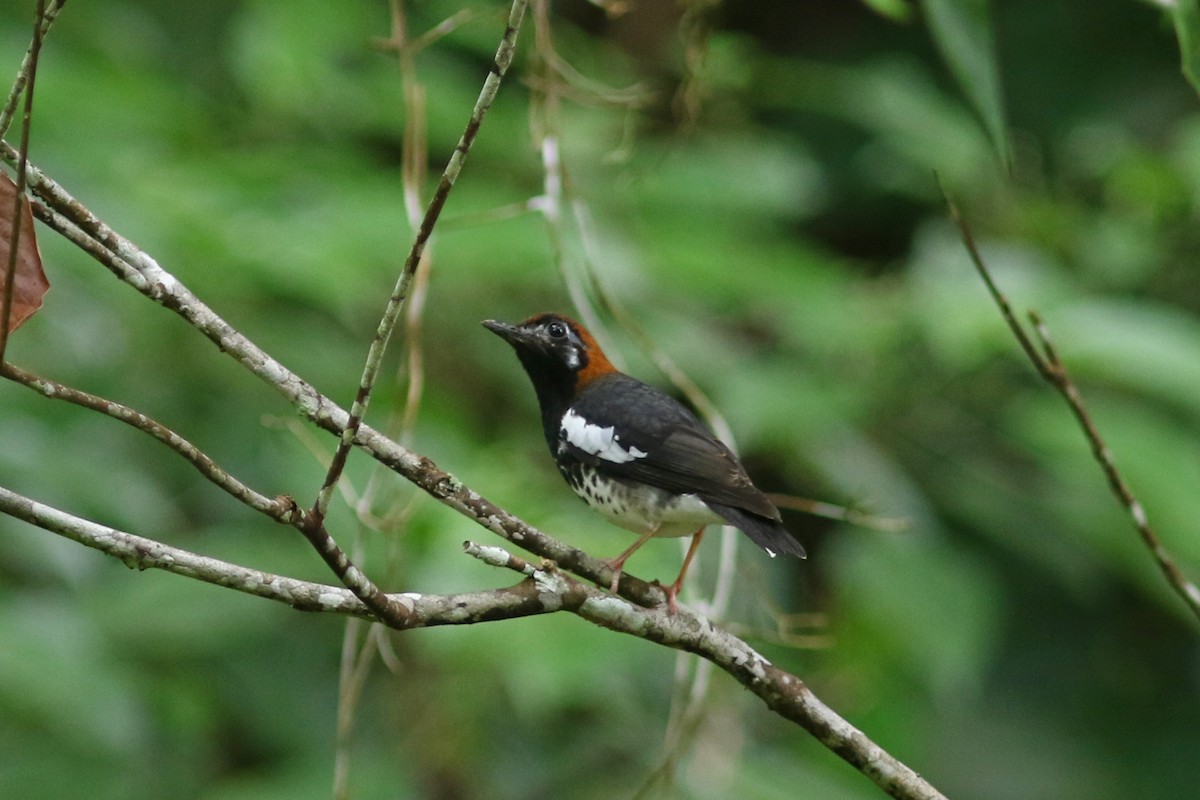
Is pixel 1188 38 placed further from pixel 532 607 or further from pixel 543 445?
pixel 543 445

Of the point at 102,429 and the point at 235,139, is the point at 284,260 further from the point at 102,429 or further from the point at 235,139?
the point at 235,139

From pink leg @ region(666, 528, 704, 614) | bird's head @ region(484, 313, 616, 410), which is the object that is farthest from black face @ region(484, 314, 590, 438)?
pink leg @ region(666, 528, 704, 614)

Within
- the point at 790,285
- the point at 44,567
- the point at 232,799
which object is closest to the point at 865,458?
the point at 790,285

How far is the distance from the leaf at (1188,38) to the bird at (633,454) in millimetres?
1279

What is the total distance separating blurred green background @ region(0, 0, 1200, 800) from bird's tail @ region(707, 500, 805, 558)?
291mm

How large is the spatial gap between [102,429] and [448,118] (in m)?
1.66

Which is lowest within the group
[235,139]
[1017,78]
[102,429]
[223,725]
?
[223,725]

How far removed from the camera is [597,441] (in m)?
3.40

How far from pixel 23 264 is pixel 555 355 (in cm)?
205

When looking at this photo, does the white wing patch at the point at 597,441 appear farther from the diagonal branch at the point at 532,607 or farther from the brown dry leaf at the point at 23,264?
the brown dry leaf at the point at 23,264

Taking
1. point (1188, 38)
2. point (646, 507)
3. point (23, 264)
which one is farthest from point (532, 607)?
point (1188, 38)

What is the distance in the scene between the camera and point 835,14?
791 centimetres

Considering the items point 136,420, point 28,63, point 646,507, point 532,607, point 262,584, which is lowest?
point 532,607

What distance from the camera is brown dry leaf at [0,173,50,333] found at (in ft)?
5.87
